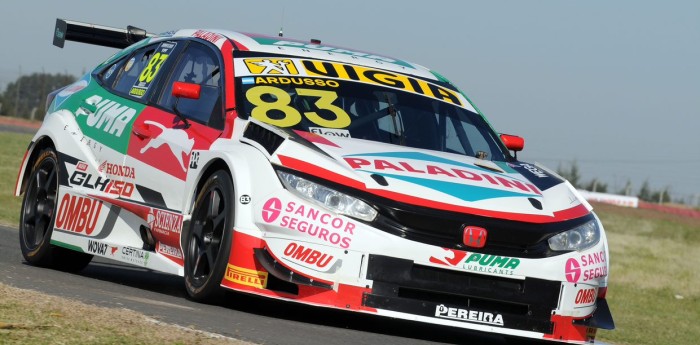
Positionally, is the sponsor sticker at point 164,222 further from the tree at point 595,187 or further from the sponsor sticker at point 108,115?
Answer: the tree at point 595,187

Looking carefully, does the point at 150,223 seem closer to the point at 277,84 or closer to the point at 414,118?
the point at 277,84

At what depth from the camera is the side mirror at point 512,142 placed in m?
Result: 7.91

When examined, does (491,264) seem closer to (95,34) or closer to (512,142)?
(512,142)

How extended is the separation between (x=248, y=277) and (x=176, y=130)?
1539 millimetres

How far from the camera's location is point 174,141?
24.6 feet

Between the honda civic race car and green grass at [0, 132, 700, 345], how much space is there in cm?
128

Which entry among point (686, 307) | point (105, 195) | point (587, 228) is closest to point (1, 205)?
point (686, 307)

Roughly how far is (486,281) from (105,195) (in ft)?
9.52

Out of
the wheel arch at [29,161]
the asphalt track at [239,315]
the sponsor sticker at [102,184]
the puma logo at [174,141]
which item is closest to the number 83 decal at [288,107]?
the puma logo at [174,141]

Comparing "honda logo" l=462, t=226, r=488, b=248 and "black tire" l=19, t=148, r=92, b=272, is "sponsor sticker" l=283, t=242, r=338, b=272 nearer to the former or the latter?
"honda logo" l=462, t=226, r=488, b=248

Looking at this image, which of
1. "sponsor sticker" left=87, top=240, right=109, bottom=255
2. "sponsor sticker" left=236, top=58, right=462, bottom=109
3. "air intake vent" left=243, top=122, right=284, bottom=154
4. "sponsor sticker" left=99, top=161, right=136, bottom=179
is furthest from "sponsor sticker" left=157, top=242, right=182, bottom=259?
"sponsor sticker" left=236, top=58, right=462, bottom=109

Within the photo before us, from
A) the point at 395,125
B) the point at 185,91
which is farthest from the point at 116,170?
the point at 395,125

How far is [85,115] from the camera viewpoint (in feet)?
28.7

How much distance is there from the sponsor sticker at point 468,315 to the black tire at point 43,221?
3.30 m
